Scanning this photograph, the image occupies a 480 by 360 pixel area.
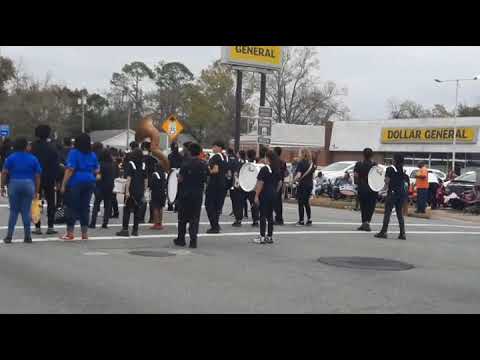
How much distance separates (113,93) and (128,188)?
93.2 meters

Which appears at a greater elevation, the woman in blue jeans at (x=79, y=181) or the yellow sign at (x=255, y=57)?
the yellow sign at (x=255, y=57)

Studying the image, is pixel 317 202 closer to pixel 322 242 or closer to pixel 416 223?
pixel 416 223

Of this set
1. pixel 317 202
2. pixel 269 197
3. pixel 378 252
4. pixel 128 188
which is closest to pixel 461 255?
pixel 378 252

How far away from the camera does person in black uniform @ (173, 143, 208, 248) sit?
12000 millimetres

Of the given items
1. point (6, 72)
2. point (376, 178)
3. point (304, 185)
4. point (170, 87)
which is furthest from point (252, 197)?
point (170, 87)

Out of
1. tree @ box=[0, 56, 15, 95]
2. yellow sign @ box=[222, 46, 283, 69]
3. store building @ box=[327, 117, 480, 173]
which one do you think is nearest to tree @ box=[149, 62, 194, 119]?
tree @ box=[0, 56, 15, 95]

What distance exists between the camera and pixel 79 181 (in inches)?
472

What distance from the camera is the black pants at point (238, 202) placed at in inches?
634

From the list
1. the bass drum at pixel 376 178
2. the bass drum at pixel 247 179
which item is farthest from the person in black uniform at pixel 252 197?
the bass drum at pixel 376 178

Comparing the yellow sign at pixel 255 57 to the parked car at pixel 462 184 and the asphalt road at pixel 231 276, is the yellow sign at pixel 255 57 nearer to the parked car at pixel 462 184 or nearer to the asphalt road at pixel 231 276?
the parked car at pixel 462 184

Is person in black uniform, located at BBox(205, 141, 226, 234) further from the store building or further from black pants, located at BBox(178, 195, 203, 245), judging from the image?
the store building

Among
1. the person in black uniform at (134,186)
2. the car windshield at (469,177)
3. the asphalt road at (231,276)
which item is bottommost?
the asphalt road at (231,276)

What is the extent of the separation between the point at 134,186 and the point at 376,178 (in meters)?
5.85

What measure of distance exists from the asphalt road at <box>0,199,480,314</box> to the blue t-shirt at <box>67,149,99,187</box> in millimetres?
1099
